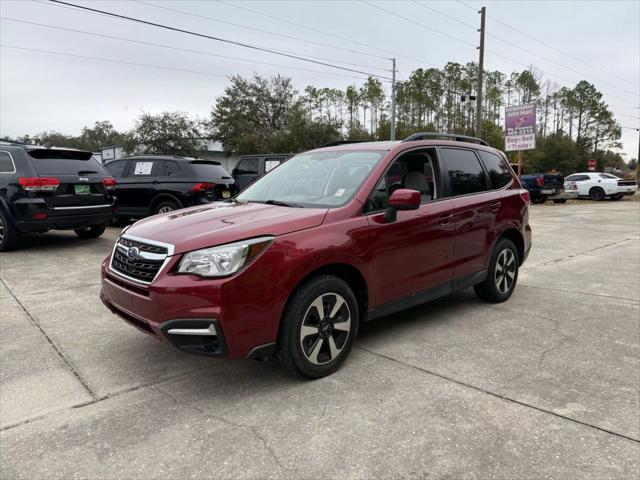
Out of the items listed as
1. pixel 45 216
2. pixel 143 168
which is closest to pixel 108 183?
pixel 45 216

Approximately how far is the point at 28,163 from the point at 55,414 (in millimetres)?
6051

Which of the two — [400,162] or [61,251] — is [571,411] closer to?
[400,162]

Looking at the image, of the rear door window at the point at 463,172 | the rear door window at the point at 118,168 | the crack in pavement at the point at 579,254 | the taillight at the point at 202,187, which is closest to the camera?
the rear door window at the point at 463,172

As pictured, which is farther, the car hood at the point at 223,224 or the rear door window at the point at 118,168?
the rear door window at the point at 118,168

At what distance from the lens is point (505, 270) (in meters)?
5.19

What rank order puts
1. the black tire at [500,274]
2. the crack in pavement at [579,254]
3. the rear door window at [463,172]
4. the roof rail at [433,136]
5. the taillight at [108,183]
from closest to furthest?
the roof rail at [433,136]
the rear door window at [463,172]
the black tire at [500,274]
the crack in pavement at [579,254]
the taillight at [108,183]

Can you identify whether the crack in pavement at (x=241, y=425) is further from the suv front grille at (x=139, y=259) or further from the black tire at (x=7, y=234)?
the black tire at (x=7, y=234)

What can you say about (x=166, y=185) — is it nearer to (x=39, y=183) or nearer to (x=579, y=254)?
(x=39, y=183)

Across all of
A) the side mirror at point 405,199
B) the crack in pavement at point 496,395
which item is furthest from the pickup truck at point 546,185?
the crack in pavement at point 496,395

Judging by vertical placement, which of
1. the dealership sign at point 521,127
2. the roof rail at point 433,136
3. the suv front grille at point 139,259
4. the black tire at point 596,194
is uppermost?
the dealership sign at point 521,127

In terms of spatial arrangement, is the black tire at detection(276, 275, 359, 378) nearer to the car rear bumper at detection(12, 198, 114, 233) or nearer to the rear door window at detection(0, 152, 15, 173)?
the car rear bumper at detection(12, 198, 114, 233)

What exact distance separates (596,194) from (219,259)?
98.0 ft

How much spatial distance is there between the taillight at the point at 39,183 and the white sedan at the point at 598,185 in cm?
2728

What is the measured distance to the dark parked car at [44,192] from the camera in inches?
292
